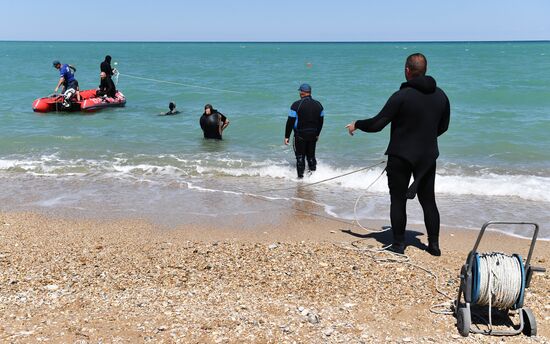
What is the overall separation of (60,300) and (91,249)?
4.58 ft

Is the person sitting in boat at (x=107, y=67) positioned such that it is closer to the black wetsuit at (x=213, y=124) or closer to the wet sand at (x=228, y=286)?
the black wetsuit at (x=213, y=124)

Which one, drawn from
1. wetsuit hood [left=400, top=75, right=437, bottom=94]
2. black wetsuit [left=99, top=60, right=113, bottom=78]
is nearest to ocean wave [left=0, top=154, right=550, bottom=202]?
wetsuit hood [left=400, top=75, right=437, bottom=94]

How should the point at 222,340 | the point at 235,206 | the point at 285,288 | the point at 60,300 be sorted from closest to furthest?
the point at 222,340 < the point at 60,300 < the point at 285,288 < the point at 235,206

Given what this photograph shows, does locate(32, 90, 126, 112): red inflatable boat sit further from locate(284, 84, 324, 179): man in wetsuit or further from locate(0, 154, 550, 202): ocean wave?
locate(284, 84, 324, 179): man in wetsuit

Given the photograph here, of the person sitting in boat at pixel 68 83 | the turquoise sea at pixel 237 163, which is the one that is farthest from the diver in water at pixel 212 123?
the person sitting in boat at pixel 68 83

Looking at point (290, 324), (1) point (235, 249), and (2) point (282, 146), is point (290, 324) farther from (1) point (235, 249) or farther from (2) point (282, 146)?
(2) point (282, 146)

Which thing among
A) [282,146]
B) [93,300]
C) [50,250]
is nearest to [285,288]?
[93,300]

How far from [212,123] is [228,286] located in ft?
29.0

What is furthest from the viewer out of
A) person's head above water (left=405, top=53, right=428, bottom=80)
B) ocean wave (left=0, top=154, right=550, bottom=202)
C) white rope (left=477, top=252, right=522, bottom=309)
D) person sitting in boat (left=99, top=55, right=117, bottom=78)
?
person sitting in boat (left=99, top=55, right=117, bottom=78)

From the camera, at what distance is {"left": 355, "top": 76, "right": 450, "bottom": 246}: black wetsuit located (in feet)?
17.0

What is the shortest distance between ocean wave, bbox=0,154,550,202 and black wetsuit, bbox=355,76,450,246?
3.45m

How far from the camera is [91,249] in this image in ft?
19.5

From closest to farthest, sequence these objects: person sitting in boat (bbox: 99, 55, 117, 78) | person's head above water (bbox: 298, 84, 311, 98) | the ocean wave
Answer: person's head above water (bbox: 298, 84, 311, 98) < the ocean wave < person sitting in boat (bbox: 99, 55, 117, 78)

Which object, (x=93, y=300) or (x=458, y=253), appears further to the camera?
(x=458, y=253)
